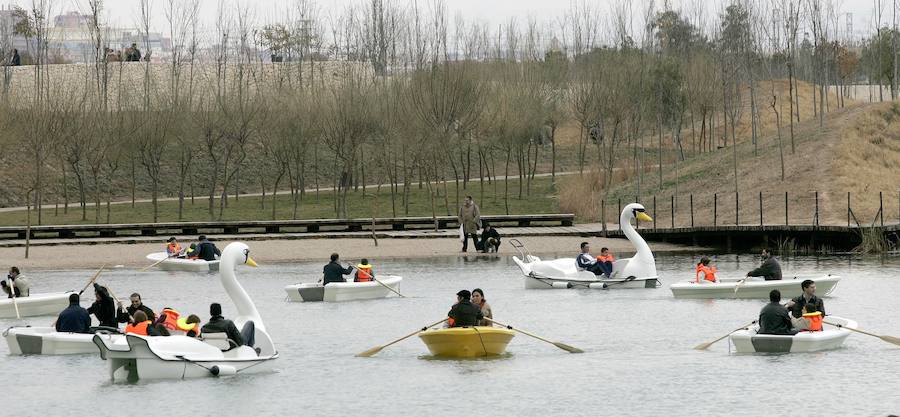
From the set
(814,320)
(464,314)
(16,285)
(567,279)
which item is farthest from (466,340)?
(567,279)

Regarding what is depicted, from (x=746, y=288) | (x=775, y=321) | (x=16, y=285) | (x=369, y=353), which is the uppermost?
(x=16, y=285)

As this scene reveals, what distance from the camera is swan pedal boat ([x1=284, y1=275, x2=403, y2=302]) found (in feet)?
129

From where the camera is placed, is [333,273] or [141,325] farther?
[333,273]

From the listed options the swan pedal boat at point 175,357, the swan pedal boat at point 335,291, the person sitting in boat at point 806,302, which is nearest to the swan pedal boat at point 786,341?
the person sitting in boat at point 806,302

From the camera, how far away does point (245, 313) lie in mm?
Answer: 27156

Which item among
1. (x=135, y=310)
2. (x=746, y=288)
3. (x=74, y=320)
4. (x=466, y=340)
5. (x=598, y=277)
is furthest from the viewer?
(x=598, y=277)

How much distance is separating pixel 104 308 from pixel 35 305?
7.25 meters

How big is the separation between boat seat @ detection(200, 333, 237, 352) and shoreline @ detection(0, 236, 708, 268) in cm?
2657

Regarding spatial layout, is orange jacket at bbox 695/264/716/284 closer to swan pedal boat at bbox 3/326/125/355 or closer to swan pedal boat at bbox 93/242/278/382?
swan pedal boat at bbox 93/242/278/382

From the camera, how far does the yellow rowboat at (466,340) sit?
28.0 meters

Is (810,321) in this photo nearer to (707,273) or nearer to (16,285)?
(707,273)

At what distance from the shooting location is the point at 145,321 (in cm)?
2686

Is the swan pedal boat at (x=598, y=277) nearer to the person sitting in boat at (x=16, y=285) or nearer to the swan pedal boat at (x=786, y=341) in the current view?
the swan pedal boat at (x=786, y=341)

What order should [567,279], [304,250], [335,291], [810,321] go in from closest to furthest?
[810,321], [335,291], [567,279], [304,250]
